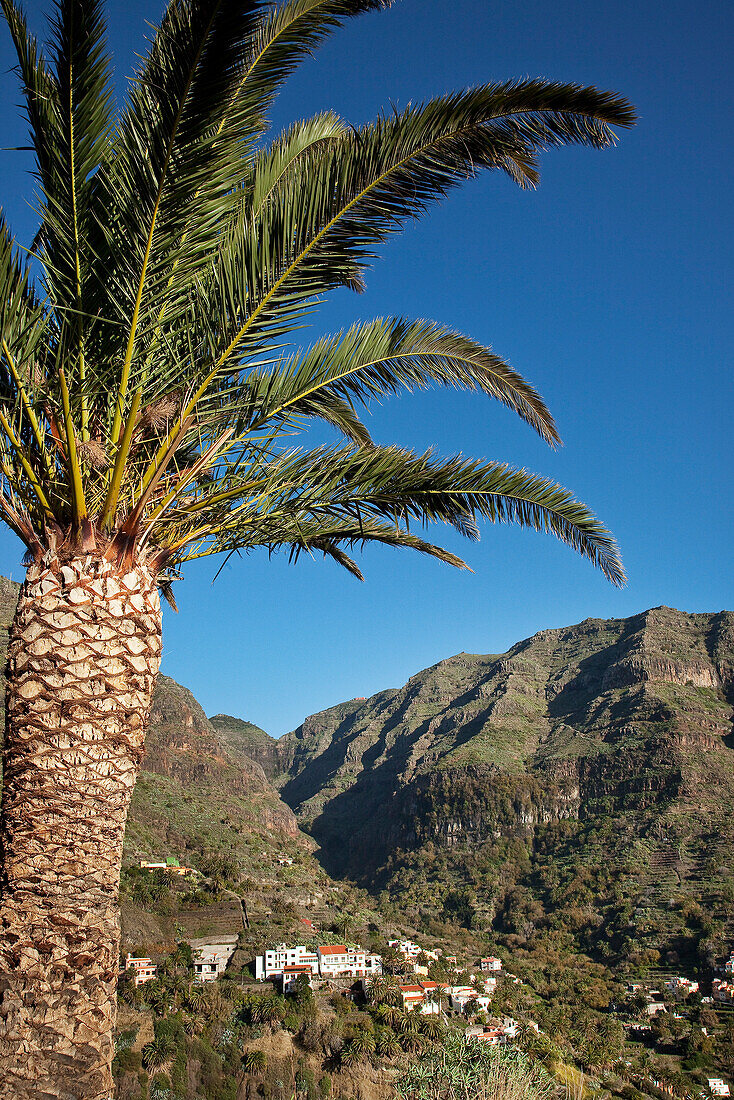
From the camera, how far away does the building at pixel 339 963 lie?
Result: 121 ft

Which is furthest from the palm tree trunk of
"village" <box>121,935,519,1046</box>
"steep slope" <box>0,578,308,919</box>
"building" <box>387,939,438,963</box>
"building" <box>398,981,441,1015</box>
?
"building" <box>387,939,438,963</box>

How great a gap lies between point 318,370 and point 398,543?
1309 millimetres

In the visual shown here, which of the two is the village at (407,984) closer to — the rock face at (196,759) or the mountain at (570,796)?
the mountain at (570,796)

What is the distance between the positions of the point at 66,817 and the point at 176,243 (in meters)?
2.72

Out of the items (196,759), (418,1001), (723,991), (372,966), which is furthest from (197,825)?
(723,991)

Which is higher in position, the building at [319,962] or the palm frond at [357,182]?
the palm frond at [357,182]

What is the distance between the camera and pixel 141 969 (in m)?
31.5

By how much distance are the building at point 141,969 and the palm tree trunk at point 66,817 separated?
32513 millimetres

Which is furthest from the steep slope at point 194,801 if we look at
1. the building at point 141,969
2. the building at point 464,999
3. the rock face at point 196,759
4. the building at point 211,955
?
the building at point 464,999

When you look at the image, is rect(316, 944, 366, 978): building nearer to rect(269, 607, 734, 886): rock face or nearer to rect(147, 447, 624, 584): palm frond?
rect(147, 447, 624, 584): palm frond

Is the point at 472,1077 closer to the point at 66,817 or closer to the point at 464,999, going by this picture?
the point at 66,817

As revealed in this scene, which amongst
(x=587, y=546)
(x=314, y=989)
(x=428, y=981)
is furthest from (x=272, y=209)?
(x=428, y=981)

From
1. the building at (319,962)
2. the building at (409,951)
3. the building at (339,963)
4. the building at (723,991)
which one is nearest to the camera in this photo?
the building at (319,962)

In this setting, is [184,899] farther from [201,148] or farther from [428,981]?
[201,148]
